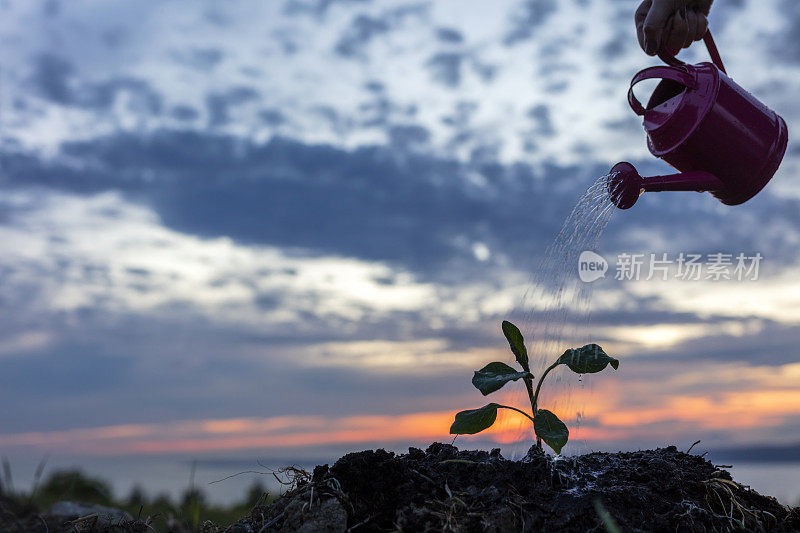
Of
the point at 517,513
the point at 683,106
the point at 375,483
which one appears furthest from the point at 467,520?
the point at 683,106

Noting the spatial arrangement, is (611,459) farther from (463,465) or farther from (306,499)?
(306,499)

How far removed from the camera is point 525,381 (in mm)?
2555

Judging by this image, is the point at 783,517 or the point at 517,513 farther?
the point at 783,517

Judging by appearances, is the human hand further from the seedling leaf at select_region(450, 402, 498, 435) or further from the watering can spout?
the seedling leaf at select_region(450, 402, 498, 435)

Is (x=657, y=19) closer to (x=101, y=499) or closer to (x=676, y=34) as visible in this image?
(x=676, y=34)

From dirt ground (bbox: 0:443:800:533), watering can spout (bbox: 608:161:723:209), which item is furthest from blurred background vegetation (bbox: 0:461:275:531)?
watering can spout (bbox: 608:161:723:209)

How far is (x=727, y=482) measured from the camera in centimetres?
249

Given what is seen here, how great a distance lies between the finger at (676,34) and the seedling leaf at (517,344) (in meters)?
1.60

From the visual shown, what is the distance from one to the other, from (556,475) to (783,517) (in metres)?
0.95

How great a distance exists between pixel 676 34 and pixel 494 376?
6.10ft

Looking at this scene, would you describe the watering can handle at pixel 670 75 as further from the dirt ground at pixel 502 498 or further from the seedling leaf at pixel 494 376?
the dirt ground at pixel 502 498

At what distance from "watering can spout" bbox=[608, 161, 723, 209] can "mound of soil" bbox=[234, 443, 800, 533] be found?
1.20 meters

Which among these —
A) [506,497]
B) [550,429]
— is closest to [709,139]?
[550,429]

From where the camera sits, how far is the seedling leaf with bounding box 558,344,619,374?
249 cm
